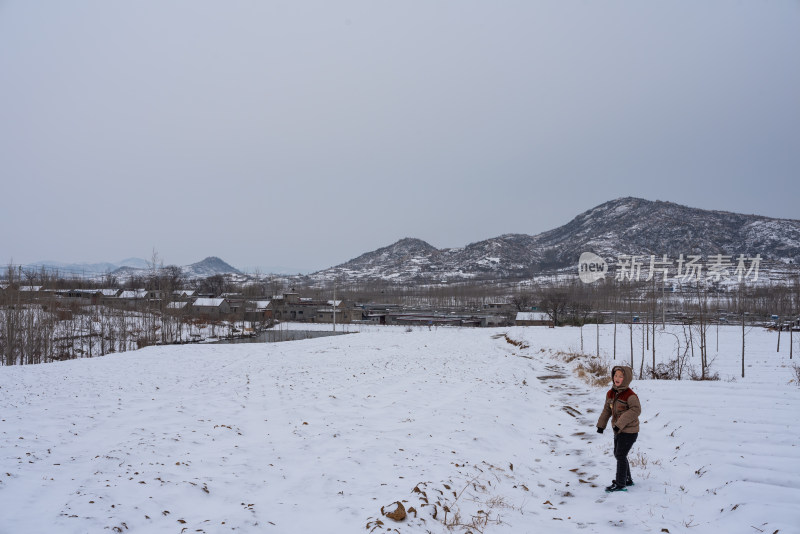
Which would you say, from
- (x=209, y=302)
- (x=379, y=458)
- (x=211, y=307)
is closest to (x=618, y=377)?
(x=379, y=458)

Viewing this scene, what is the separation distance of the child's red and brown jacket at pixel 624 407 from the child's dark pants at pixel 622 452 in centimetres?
8

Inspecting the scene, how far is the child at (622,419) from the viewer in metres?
5.79

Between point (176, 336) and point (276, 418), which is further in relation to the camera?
point (176, 336)

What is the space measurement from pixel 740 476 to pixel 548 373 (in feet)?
40.3

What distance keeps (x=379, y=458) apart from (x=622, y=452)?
12.0 ft

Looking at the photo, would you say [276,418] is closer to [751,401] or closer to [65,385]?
[65,385]

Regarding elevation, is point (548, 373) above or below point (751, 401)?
below

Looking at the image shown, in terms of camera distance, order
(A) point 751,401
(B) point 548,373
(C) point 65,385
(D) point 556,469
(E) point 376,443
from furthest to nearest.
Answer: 1. (B) point 548,373
2. (C) point 65,385
3. (A) point 751,401
4. (E) point 376,443
5. (D) point 556,469

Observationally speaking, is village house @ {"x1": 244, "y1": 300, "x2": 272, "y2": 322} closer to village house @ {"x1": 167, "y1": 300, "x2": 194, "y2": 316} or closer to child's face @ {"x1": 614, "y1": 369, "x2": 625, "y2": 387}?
village house @ {"x1": 167, "y1": 300, "x2": 194, "y2": 316}

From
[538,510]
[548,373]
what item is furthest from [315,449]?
[548,373]

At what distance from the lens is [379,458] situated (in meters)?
6.97

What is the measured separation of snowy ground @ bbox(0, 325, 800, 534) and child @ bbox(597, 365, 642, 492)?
0.30 m

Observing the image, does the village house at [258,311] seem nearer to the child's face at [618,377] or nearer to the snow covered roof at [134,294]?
the snow covered roof at [134,294]

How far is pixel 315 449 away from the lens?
7375mm
